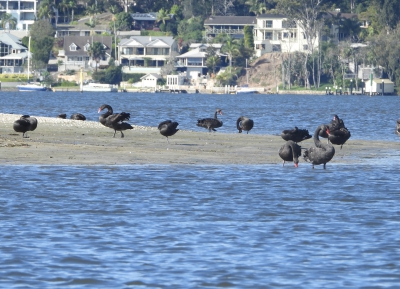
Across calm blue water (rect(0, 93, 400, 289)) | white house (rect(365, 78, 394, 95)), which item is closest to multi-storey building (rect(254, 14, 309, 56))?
white house (rect(365, 78, 394, 95))

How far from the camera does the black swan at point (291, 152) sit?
1113 inches

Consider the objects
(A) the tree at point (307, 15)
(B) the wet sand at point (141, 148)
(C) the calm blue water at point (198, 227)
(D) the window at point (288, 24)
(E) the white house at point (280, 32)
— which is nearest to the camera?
(C) the calm blue water at point (198, 227)

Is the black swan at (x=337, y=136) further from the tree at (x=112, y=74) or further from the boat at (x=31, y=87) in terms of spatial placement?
the tree at (x=112, y=74)

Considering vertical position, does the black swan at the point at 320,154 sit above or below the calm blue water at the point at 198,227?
above

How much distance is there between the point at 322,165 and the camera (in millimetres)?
30047

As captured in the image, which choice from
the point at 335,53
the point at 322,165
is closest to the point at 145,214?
the point at 322,165

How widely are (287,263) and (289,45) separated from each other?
18281 centimetres

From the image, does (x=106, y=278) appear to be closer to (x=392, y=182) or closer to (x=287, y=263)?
(x=287, y=263)

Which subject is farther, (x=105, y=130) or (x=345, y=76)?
(x=345, y=76)

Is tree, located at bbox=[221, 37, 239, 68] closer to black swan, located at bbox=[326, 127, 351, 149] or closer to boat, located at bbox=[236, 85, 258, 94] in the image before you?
boat, located at bbox=[236, 85, 258, 94]

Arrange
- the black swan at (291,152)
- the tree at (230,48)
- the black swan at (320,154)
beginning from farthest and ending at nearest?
1. the tree at (230,48)
2. the black swan at (291,152)
3. the black swan at (320,154)

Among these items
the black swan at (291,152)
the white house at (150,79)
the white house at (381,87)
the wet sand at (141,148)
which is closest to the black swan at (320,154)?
the black swan at (291,152)

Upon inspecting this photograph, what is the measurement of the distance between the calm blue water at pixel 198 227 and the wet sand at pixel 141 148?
1571mm

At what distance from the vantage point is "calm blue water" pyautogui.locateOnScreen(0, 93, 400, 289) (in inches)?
624
